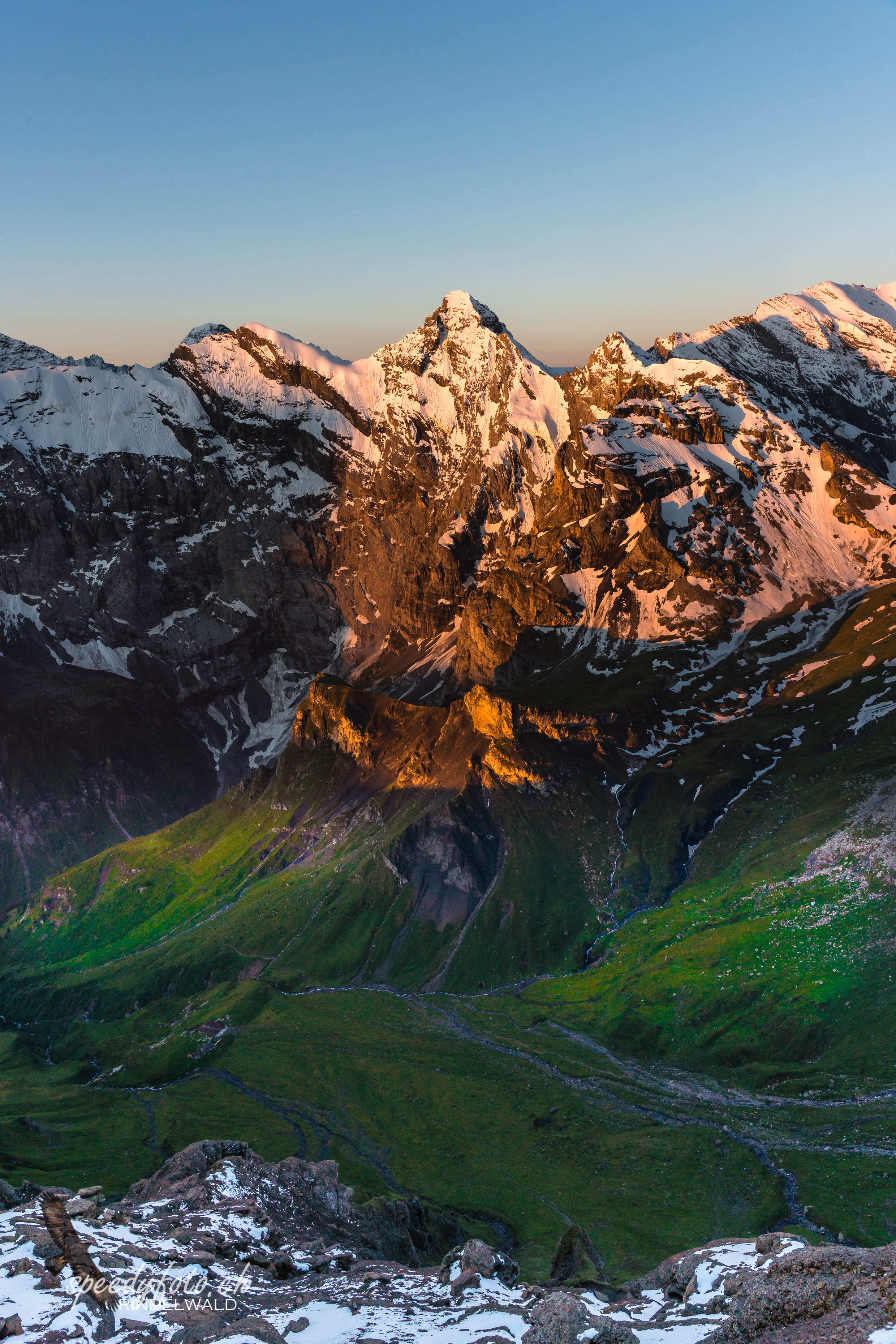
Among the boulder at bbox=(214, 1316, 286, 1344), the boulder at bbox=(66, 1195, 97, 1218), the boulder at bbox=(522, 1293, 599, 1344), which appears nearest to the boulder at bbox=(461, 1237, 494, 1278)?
the boulder at bbox=(522, 1293, 599, 1344)

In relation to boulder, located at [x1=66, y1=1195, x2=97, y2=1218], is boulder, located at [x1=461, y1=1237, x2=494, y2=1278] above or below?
below

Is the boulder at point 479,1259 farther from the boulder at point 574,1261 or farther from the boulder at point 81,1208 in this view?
the boulder at point 81,1208

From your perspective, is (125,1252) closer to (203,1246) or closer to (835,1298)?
(203,1246)

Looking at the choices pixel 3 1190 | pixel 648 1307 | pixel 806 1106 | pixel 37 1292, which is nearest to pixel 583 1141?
pixel 806 1106

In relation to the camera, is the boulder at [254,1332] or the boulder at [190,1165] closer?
the boulder at [254,1332]

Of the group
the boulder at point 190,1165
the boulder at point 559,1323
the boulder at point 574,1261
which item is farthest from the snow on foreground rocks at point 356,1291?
the boulder at point 190,1165

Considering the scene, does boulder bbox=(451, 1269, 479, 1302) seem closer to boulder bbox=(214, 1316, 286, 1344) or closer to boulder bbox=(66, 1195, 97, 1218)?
boulder bbox=(214, 1316, 286, 1344)

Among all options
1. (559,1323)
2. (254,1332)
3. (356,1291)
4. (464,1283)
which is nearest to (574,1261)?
(464,1283)

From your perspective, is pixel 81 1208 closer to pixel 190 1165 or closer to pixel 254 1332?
pixel 254 1332
